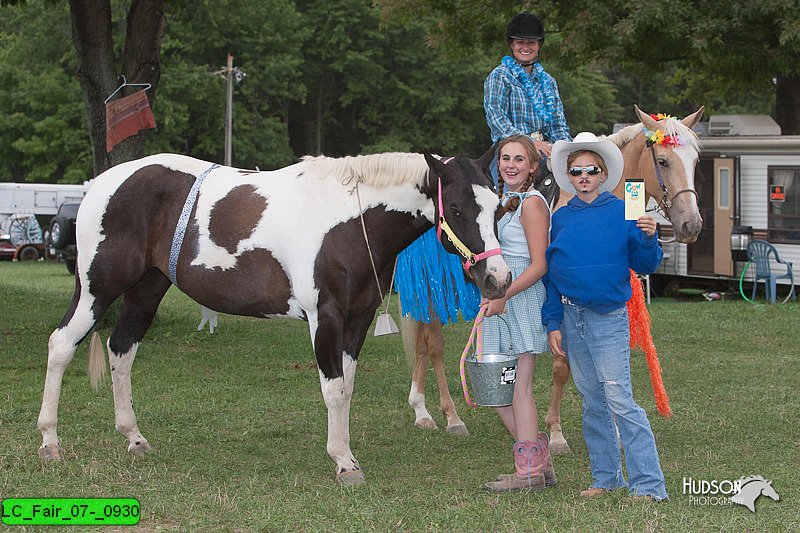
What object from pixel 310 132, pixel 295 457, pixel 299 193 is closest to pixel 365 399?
pixel 295 457

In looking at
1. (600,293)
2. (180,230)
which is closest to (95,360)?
(180,230)

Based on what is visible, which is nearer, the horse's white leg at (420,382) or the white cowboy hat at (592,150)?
the white cowboy hat at (592,150)

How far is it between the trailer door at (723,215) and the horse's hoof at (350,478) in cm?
1206

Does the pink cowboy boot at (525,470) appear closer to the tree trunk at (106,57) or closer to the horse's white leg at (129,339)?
the horse's white leg at (129,339)

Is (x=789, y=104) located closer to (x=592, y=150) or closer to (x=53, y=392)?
(x=592, y=150)

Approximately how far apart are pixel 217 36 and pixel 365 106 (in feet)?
23.5

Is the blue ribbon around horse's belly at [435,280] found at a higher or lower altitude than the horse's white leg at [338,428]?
higher

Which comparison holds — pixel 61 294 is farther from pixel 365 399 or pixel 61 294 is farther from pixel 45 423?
pixel 45 423

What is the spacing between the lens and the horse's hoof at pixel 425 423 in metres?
6.90

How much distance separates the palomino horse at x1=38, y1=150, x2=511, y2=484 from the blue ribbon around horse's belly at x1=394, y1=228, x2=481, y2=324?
831 mm

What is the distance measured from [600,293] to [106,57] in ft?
25.4

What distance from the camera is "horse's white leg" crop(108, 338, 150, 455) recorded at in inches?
240

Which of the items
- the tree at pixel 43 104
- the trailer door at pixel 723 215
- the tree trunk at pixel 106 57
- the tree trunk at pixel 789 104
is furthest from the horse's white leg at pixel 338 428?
the tree at pixel 43 104

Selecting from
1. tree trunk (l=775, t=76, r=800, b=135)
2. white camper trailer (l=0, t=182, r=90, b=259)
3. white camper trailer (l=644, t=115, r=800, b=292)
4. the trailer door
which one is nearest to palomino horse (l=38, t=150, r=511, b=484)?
white camper trailer (l=644, t=115, r=800, b=292)
